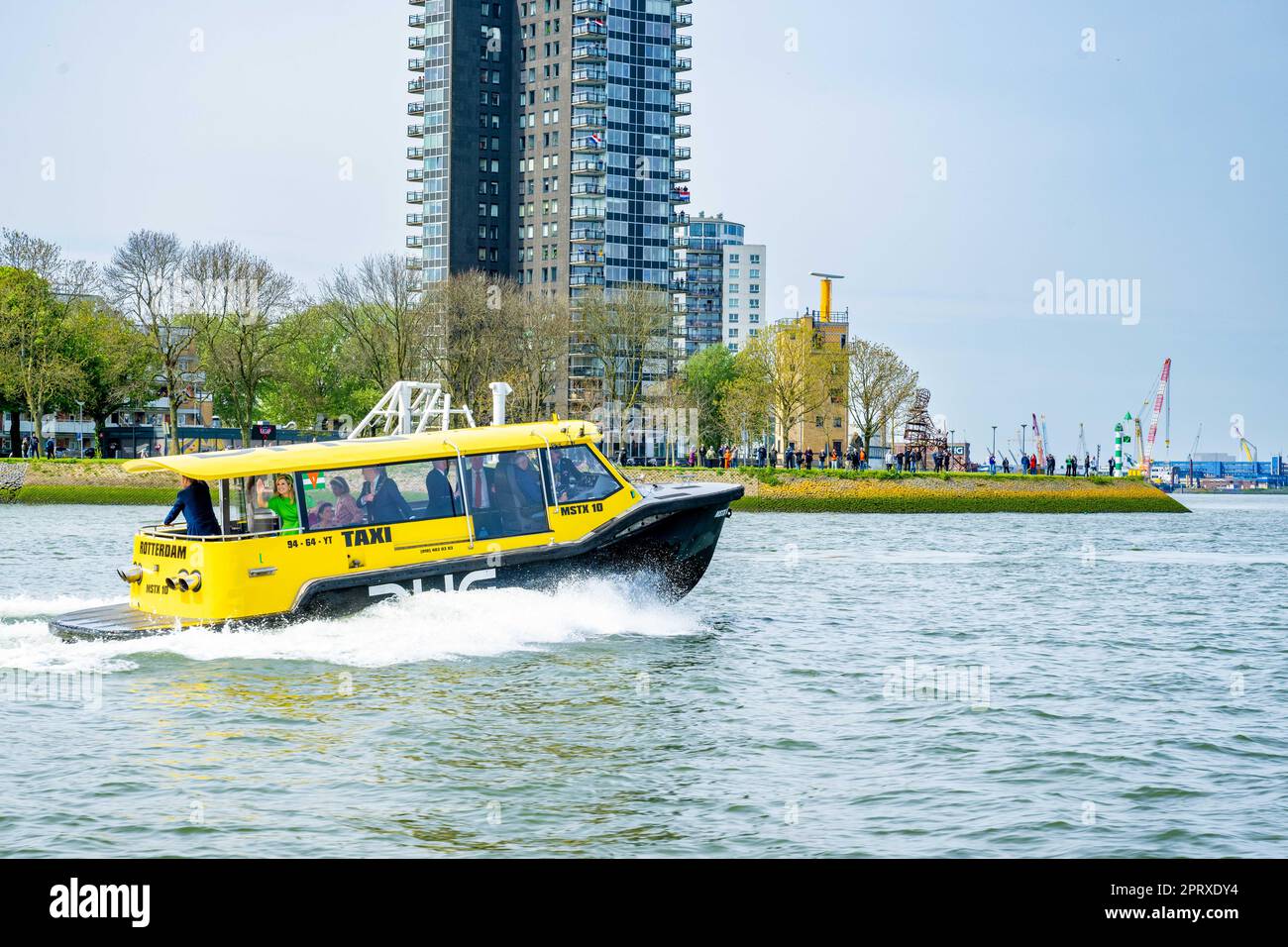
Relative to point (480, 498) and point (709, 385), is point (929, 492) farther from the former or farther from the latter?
point (480, 498)

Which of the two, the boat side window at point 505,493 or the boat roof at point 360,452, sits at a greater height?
the boat roof at point 360,452

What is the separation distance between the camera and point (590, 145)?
15288 centimetres

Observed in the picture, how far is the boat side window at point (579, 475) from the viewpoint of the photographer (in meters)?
21.9

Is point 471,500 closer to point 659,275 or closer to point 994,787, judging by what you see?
point 994,787

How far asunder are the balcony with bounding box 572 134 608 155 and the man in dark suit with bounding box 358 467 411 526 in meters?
137

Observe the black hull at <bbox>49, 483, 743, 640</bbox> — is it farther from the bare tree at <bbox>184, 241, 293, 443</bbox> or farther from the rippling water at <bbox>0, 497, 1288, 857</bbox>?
the bare tree at <bbox>184, 241, 293, 443</bbox>

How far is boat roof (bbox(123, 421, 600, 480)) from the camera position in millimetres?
20281

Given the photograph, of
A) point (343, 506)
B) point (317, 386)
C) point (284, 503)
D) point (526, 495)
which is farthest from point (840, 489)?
point (284, 503)

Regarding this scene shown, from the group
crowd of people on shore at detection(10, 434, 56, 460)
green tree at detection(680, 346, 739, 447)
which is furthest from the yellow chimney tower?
crowd of people on shore at detection(10, 434, 56, 460)

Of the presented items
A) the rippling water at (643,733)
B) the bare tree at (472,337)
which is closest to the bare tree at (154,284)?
the bare tree at (472,337)

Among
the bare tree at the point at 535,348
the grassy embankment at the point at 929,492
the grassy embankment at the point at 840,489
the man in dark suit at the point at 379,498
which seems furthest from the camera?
the bare tree at the point at 535,348

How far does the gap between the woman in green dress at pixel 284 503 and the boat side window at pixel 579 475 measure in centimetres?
393

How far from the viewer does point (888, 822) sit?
12016 mm

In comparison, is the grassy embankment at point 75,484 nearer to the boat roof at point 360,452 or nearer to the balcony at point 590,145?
the boat roof at point 360,452
